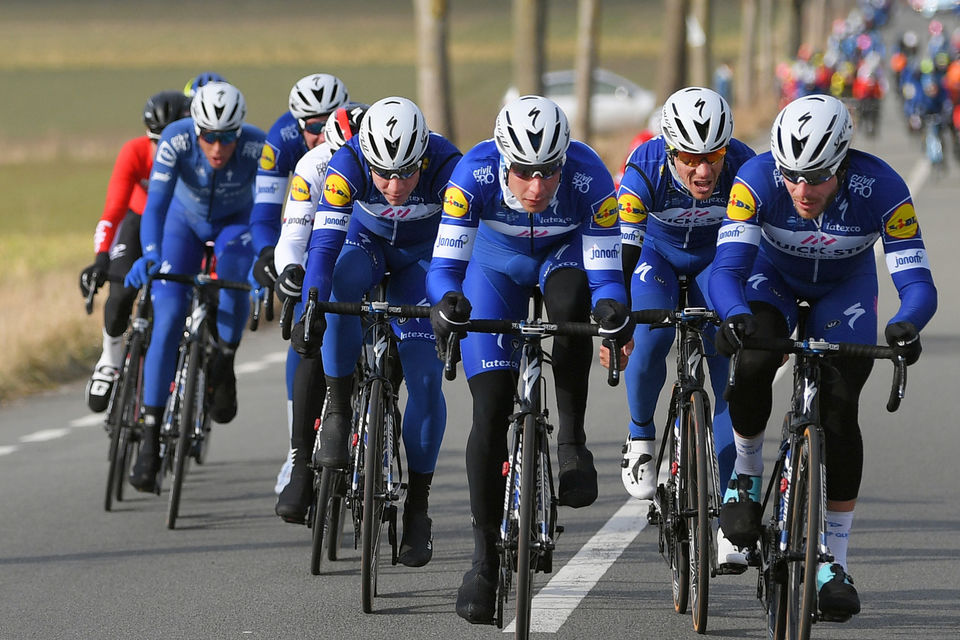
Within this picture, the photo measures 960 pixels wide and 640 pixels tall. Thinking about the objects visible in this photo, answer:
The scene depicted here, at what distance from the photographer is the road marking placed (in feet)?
21.9

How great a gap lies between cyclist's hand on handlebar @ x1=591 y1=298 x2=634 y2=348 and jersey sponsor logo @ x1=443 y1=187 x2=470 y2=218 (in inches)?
26.8

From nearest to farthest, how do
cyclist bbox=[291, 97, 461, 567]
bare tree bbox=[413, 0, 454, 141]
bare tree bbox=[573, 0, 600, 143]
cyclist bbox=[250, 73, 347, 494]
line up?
1. cyclist bbox=[291, 97, 461, 567]
2. cyclist bbox=[250, 73, 347, 494]
3. bare tree bbox=[413, 0, 454, 141]
4. bare tree bbox=[573, 0, 600, 143]

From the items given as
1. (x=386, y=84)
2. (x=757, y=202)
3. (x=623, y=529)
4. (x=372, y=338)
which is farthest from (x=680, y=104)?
(x=386, y=84)

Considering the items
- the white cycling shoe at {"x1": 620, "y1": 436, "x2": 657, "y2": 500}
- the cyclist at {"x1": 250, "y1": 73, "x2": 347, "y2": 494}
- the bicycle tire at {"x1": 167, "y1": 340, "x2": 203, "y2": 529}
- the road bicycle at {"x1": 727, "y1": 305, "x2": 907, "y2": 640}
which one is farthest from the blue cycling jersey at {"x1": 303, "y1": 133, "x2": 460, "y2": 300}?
the road bicycle at {"x1": 727, "y1": 305, "x2": 907, "y2": 640}

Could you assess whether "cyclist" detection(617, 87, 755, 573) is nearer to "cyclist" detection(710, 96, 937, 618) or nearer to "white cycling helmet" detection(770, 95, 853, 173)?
"cyclist" detection(710, 96, 937, 618)

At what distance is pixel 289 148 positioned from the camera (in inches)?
354

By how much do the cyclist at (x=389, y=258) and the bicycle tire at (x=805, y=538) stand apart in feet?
5.90

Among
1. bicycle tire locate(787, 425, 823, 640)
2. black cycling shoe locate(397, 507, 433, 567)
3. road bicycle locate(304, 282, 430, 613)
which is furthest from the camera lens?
black cycling shoe locate(397, 507, 433, 567)

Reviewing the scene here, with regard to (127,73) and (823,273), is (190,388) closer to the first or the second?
(823,273)

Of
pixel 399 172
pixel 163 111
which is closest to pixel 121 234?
pixel 163 111

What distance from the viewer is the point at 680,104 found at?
697 centimetres

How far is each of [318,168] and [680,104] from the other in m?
1.89

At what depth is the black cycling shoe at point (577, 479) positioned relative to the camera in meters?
6.55

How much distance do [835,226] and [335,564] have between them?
2814 millimetres
